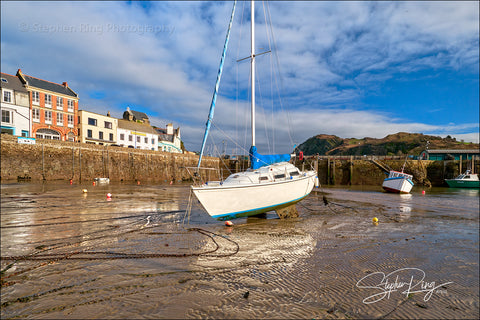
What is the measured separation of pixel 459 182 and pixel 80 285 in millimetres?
48991

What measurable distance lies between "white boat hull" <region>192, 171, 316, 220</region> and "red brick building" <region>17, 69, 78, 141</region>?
135 ft

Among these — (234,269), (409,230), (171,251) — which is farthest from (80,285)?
(409,230)

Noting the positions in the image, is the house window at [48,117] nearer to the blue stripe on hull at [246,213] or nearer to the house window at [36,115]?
the house window at [36,115]

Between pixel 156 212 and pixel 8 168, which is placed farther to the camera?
pixel 8 168

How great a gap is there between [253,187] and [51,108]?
43.6m

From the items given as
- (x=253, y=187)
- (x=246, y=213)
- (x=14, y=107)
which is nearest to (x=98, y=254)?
(x=246, y=213)

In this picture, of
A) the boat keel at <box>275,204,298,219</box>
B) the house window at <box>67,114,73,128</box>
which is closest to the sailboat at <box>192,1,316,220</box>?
the boat keel at <box>275,204,298,219</box>

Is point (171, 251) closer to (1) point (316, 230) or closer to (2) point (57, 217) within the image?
(1) point (316, 230)

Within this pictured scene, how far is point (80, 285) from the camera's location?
465 cm

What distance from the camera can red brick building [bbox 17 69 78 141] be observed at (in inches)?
1469

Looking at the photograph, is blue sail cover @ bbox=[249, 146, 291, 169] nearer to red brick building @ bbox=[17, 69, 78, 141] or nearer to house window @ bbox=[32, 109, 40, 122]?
red brick building @ bbox=[17, 69, 78, 141]

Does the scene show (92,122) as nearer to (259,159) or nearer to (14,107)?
(14,107)

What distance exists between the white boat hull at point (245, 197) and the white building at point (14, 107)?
4050 cm

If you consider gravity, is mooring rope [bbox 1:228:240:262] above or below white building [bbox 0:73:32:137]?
below
